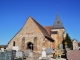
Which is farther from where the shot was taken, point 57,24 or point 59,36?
point 57,24

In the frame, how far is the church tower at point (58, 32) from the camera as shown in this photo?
1450 inches

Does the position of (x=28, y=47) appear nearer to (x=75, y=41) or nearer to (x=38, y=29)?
(x=38, y=29)

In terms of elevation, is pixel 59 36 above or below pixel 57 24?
below

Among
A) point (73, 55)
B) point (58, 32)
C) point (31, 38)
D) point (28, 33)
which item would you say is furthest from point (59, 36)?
point (73, 55)

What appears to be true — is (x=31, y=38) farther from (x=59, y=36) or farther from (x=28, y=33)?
(x=59, y=36)

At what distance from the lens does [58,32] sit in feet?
123

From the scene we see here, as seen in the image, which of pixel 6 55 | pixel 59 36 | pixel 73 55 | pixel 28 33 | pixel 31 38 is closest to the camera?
pixel 6 55

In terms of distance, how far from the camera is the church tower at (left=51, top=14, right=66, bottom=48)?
36.8 meters

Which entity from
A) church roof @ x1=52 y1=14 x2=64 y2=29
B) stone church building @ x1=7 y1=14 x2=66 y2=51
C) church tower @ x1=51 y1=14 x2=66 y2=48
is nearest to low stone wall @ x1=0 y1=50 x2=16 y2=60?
stone church building @ x1=7 y1=14 x2=66 y2=51

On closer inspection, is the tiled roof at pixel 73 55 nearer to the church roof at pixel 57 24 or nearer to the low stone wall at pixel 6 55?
the low stone wall at pixel 6 55

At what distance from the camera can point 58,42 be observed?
3675 cm

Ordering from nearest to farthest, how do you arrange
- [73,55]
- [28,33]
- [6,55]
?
[6,55]
[73,55]
[28,33]

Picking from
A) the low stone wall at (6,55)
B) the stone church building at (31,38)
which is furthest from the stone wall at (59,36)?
the low stone wall at (6,55)

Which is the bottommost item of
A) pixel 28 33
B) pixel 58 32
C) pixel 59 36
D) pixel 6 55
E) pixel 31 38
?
pixel 6 55
